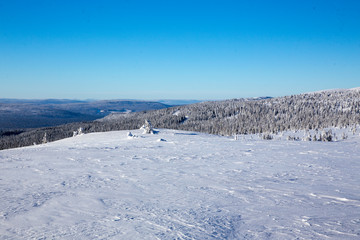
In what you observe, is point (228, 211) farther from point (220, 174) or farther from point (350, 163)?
point (350, 163)

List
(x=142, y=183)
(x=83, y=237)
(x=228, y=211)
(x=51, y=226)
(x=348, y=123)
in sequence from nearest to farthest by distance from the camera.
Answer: (x=83, y=237) → (x=51, y=226) → (x=228, y=211) → (x=142, y=183) → (x=348, y=123)

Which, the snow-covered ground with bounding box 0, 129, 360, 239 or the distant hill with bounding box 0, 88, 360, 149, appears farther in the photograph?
the distant hill with bounding box 0, 88, 360, 149

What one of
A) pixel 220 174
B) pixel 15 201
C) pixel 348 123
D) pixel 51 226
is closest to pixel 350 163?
pixel 220 174

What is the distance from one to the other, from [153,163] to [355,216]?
1089 centimetres

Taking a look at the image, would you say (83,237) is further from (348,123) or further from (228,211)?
(348,123)

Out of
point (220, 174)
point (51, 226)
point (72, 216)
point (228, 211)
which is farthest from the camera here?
point (220, 174)

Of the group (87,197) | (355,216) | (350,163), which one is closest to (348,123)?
(350,163)

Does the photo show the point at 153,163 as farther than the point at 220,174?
Yes

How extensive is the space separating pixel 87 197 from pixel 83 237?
3180 millimetres

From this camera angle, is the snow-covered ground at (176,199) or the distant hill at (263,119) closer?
the snow-covered ground at (176,199)

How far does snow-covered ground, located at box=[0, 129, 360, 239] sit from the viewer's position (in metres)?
Answer: 6.34

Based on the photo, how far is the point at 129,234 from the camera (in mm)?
6020

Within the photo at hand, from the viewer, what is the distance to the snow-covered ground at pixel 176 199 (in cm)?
634

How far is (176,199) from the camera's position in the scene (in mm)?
8914
